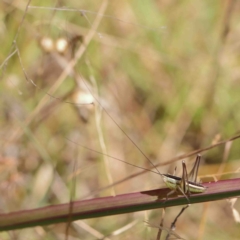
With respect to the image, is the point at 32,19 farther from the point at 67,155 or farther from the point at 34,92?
the point at 67,155

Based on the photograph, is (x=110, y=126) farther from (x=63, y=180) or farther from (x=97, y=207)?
(x=97, y=207)

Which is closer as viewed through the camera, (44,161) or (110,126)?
(44,161)

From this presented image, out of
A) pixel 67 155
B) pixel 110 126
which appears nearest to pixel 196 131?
pixel 110 126

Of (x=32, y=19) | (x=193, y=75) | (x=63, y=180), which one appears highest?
(x=32, y=19)

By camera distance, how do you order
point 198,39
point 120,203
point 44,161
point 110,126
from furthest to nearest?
point 198,39
point 110,126
point 44,161
point 120,203

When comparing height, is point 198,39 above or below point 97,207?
above

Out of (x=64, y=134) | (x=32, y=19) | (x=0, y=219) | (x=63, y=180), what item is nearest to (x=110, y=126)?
(x=64, y=134)

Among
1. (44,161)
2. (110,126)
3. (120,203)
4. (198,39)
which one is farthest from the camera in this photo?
(198,39)
